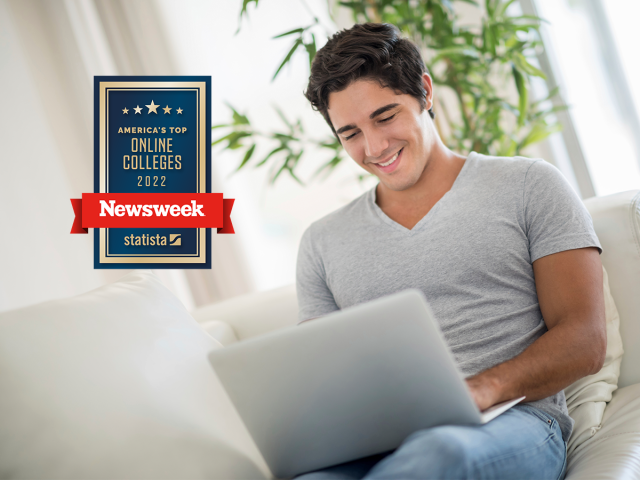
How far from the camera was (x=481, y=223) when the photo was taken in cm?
97

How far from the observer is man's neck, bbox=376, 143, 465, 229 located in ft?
3.55

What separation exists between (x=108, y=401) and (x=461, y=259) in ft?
2.14

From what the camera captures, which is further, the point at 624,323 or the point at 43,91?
the point at 43,91

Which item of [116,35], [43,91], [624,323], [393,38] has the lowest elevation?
[624,323]

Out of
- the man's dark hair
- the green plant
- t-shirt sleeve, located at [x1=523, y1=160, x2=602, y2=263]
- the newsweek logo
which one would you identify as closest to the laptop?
t-shirt sleeve, located at [x1=523, y1=160, x2=602, y2=263]

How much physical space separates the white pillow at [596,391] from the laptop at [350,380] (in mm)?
368

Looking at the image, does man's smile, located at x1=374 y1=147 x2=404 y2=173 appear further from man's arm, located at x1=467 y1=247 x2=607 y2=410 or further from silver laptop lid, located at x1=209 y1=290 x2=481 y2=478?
silver laptop lid, located at x1=209 y1=290 x2=481 y2=478

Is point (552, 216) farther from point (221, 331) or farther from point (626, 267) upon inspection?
point (221, 331)

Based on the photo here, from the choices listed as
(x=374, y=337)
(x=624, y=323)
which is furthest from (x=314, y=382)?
(x=624, y=323)

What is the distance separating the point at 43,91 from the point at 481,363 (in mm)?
2054

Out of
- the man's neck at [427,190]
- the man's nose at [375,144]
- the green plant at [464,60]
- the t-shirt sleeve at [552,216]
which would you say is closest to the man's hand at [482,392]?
the t-shirt sleeve at [552,216]

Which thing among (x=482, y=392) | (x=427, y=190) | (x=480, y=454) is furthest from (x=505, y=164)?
(x=480, y=454)

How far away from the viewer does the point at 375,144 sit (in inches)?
41.9

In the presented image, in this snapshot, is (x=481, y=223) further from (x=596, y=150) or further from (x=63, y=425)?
(x=596, y=150)
